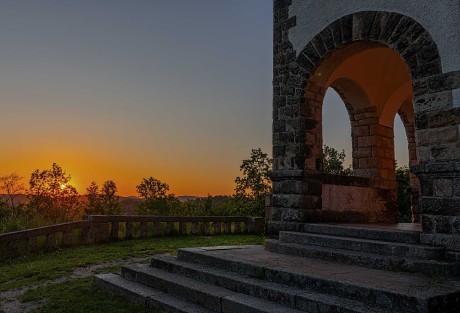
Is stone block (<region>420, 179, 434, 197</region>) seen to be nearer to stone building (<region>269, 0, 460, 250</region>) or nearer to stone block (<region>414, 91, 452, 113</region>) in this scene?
stone building (<region>269, 0, 460, 250</region>)

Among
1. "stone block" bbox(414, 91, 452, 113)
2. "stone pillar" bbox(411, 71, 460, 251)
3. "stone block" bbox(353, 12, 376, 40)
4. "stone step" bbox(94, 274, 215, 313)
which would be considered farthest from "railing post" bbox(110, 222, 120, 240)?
"stone block" bbox(414, 91, 452, 113)

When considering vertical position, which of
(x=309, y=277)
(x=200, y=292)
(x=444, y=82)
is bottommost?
(x=200, y=292)

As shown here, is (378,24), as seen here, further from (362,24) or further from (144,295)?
(144,295)

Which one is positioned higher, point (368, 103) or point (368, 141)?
point (368, 103)

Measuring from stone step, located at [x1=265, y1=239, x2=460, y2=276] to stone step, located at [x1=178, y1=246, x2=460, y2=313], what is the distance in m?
0.15

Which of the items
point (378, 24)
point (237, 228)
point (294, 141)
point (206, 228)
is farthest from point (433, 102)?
point (237, 228)

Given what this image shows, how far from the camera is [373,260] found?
4.74 metres

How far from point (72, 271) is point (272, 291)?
453 cm

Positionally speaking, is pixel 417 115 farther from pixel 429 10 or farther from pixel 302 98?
pixel 302 98

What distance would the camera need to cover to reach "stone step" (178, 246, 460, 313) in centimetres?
342

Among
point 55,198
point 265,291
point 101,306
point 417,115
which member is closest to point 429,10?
point 417,115

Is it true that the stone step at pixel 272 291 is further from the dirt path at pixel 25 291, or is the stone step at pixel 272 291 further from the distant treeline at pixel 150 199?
the distant treeline at pixel 150 199

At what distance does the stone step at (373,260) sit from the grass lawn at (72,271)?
2.35 meters

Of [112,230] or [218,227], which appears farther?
[218,227]
